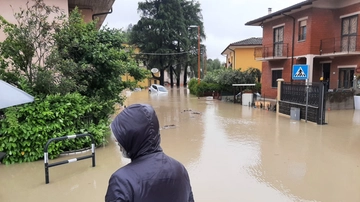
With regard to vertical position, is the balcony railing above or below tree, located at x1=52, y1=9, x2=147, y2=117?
above

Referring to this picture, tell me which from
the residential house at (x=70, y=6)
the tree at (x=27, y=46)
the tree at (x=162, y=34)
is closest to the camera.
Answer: the tree at (x=27, y=46)

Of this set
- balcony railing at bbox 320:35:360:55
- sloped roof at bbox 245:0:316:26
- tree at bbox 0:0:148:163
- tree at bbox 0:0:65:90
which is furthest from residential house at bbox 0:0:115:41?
balcony railing at bbox 320:35:360:55

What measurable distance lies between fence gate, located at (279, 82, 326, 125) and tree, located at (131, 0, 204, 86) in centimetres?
2628

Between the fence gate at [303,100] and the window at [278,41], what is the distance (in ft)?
24.9

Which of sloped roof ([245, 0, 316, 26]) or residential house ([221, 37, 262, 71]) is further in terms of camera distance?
residential house ([221, 37, 262, 71])

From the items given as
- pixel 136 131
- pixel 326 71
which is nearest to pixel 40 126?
pixel 136 131

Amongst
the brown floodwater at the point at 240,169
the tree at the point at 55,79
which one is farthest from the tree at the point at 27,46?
the brown floodwater at the point at 240,169

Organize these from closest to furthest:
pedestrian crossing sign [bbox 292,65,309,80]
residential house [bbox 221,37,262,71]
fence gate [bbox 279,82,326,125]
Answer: pedestrian crossing sign [bbox 292,65,309,80]
fence gate [bbox 279,82,326,125]
residential house [bbox 221,37,262,71]

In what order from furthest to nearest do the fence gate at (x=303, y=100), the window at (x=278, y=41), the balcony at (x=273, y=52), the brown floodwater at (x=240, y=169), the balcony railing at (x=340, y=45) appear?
the window at (x=278, y=41)
the balcony at (x=273, y=52)
the balcony railing at (x=340, y=45)
the fence gate at (x=303, y=100)
the brown floodwater at (x=240, y=169)

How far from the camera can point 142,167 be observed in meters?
1.59

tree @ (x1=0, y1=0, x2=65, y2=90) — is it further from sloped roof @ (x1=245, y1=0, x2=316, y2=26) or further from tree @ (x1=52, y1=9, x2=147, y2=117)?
sloped roof @ (x1=245, y1=0, x2=316, y2=26)

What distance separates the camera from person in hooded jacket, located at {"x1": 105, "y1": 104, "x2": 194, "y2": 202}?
5.03 ft

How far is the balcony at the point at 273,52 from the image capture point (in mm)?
19969

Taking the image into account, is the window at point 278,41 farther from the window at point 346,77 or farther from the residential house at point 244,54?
the residential house at point 244,54
